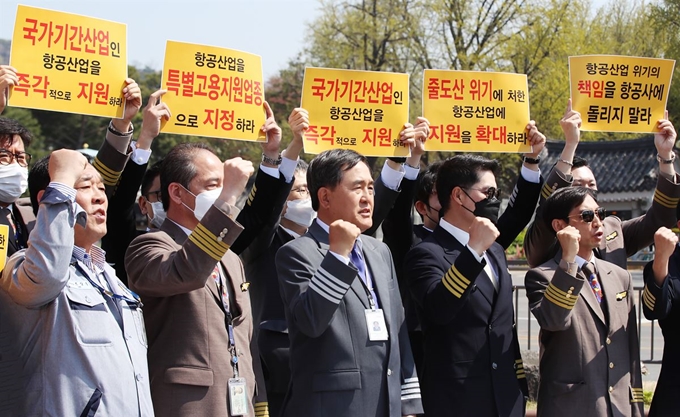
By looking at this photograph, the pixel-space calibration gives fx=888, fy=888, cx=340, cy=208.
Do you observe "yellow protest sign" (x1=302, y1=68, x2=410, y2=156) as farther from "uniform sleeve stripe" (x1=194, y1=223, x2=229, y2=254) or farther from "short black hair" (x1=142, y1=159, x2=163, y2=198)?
"uniform sleeve stripe" (x1=194, y1=223, x2=229, y2=254)

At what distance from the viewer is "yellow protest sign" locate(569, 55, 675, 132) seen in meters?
5.98

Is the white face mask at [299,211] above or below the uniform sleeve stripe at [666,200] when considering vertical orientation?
below

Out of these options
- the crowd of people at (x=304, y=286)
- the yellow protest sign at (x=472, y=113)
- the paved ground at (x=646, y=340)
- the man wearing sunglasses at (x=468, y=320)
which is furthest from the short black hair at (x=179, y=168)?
the paved ground at (x=646, y=340)

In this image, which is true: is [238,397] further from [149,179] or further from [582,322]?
[582,322]

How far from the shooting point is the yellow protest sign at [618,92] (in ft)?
19.6

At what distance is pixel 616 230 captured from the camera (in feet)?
19.6

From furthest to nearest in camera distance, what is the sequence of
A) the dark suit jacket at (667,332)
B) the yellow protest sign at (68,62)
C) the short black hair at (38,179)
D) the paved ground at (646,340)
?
the paved ground at (646,340), the dark suit jacket at (667,332), the yellow protest sign at (68,62), the short black hair at (38,179)

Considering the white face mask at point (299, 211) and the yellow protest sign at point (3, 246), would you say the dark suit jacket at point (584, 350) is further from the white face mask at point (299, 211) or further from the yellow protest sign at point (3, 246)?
the yellow protest sign at point (3, 246)

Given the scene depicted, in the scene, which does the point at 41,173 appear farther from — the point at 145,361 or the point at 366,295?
the point at 366,295

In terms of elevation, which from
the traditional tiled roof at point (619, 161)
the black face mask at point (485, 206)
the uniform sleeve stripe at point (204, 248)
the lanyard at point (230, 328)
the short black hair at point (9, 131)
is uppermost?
the traditional tiled roof at point (619, 161)

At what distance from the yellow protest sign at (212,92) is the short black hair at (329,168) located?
751 millimetres

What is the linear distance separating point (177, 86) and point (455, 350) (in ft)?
7.04

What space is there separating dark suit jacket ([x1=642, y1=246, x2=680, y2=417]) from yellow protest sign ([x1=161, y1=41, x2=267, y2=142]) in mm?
2416

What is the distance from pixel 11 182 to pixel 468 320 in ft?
8.10
